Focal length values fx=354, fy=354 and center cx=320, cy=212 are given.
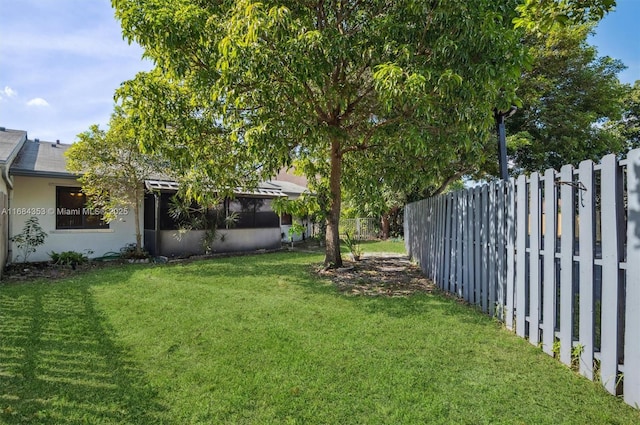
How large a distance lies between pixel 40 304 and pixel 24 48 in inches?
294

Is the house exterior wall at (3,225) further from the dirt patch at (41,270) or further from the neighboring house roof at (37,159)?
the neighboring house roof at (37,159)

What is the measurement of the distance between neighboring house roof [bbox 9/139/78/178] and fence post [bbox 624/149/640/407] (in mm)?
13294

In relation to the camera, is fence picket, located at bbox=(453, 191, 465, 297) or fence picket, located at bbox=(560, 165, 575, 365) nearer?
fence picket, located at bbox=(560, 165, 575, 365)

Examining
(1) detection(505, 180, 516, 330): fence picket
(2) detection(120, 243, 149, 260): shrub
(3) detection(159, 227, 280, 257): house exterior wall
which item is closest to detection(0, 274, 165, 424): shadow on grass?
(1) detection(505, 180, 516, 330): fence picket

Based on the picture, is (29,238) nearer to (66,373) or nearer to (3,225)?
(3,225)

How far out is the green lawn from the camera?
2957 millimetres

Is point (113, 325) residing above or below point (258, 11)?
below

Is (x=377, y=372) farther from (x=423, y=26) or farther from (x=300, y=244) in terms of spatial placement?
(x=300, y=244)

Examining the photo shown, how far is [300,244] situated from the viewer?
59.7 feet

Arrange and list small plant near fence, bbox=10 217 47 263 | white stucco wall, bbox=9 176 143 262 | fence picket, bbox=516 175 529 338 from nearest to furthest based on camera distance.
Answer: fence picket, bbox=516 175 529 338
small plant near fence, bbox=10 217 47 263
white stucco wall, bbox=9 176 143 262

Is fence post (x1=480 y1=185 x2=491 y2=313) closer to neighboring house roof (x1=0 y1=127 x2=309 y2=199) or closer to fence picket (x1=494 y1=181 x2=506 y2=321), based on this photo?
fence picket (x1=494 y1=181 x2=506 y2=321)

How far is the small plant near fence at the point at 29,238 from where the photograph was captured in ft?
34.1

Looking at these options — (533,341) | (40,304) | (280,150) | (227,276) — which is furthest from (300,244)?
(533,341)

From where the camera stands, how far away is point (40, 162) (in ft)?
38.2
